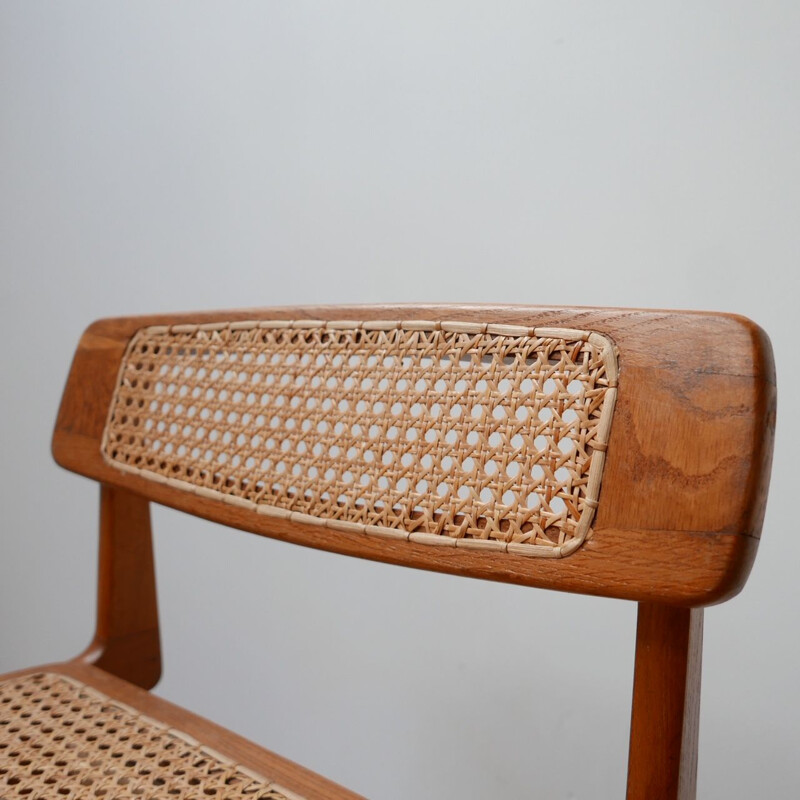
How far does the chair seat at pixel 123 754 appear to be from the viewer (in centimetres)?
52

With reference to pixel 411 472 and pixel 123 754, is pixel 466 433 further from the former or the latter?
pixel 123 754

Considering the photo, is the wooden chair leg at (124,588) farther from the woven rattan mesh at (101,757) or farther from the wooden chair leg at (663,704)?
the wooden chair leg at (663,704)

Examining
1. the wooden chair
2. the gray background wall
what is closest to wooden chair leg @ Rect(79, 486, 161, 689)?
the wooden chair

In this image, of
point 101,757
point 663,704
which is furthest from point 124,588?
point 663,704

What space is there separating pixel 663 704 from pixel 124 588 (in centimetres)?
45

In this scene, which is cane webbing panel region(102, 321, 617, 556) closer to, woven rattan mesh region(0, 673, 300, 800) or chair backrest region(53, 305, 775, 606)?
chair backrest region(53, 305, 775, 606)

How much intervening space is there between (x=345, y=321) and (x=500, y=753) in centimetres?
63

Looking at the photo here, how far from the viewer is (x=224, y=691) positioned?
127 centimetres

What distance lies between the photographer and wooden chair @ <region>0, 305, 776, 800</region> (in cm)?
43

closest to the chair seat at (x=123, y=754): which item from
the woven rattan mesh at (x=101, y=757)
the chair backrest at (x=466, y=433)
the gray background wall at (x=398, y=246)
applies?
the woven rattan mesh at (x=101, y=757)

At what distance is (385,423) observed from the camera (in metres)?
0.56

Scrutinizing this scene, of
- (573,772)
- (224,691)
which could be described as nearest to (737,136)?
(573,772)

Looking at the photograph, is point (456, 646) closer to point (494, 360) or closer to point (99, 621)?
point (99, 621)

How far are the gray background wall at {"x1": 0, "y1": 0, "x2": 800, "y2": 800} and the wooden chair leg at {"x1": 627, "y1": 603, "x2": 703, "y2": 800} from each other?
0.41 metres
